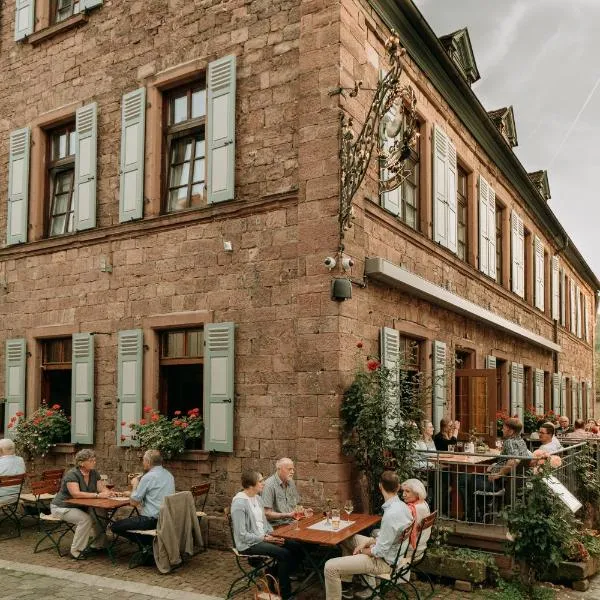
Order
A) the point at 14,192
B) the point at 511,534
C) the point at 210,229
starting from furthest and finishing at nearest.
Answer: the point at 14,192
the point at 210,229
the point at 511,534

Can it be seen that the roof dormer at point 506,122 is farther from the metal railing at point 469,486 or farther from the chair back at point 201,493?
the chair back at point 201,493

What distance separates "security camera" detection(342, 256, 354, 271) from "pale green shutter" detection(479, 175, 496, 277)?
578 cm

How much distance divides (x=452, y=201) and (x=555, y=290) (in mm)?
9994

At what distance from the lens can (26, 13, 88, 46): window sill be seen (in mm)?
11281

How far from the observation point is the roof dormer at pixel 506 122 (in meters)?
16.6

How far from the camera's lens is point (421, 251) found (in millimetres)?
10883

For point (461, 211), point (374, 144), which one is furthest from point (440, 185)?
point (374, 144)

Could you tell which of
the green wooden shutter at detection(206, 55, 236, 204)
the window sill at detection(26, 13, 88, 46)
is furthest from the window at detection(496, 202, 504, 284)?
the window sill at detection(26, 13, 88, 46)

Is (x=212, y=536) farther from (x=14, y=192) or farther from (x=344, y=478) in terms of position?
(x=14, y=192)

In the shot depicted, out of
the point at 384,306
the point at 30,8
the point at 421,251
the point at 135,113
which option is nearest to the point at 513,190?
the point at 421,251

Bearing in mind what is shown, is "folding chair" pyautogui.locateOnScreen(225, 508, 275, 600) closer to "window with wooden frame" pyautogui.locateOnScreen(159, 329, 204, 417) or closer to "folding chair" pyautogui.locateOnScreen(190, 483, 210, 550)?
"folding chair" pyautogui.locateOnScreen(190, 483, 210, 550)

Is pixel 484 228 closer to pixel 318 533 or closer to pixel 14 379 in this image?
pixel 318 533

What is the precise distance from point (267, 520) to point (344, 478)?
126cm

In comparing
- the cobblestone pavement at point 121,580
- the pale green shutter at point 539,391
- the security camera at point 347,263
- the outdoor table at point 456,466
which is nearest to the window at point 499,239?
the pale green shutter at point 539,391
